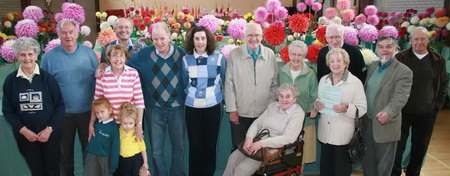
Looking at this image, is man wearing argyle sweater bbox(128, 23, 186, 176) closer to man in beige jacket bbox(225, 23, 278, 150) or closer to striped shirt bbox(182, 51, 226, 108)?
striped shirt bbox(182, 51, 226, 108)

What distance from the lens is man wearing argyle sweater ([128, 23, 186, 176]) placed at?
2.72 metres

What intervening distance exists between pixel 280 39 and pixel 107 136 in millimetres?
1625

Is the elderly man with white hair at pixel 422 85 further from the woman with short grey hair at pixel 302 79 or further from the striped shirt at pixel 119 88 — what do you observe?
the striped shirt at pixel 119 88

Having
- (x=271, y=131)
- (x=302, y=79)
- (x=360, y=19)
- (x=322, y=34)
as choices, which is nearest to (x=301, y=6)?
(x=360, y=19)

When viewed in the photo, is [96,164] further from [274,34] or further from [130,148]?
[274,34]

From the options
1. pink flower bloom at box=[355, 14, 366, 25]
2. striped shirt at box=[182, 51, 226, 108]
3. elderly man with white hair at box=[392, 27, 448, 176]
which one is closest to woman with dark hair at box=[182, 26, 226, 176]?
striped shirt at box=[182, 51, 226, 108]

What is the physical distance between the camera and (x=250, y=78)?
283cm

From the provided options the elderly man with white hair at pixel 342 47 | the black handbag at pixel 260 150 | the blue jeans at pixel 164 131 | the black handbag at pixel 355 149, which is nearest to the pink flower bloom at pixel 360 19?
the elderly man with white hair at pixel 342 47

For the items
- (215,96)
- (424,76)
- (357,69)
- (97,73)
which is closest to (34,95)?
(97,73)

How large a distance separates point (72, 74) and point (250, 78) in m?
1.28

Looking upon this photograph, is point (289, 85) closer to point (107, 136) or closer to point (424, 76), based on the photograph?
point (424, 76)

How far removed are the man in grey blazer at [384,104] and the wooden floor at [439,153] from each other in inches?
30.1

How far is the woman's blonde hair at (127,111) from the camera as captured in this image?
2480 millimetres

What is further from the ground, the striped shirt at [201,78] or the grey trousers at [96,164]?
the striped shirt at [201,78]
